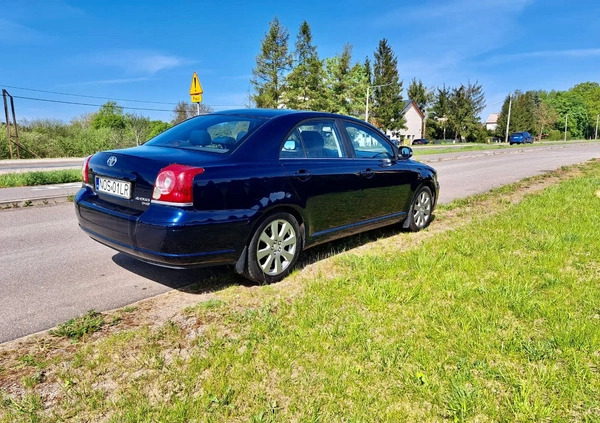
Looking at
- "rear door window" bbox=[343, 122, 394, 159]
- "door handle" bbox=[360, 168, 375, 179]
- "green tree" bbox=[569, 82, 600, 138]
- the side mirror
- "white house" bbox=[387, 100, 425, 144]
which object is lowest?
"door handle" bbox=[360, 168, 375, 179]

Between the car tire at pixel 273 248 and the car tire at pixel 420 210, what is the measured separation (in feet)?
7.84

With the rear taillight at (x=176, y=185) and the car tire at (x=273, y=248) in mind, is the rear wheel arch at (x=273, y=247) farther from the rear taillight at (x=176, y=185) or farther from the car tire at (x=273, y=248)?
the rear taillight at (x=176, y=185)

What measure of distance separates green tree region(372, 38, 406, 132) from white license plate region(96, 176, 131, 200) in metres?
64.3

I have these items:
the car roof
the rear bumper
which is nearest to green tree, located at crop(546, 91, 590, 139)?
the car roof

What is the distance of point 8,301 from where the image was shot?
3607 mm

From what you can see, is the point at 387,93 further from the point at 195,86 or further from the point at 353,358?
the point at 353,358

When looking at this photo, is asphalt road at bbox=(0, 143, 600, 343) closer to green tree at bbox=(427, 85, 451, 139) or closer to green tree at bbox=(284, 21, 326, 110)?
green tree at bbox=(284, 21, 326, 110)

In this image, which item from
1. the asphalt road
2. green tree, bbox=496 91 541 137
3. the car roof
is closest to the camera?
the asphalt road

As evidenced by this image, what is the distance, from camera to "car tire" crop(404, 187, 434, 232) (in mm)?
6004

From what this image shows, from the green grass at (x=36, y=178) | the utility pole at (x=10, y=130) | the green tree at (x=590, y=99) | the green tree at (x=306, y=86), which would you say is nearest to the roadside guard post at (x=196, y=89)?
the green grass at (x=36, y=178)

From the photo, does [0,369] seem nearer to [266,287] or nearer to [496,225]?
[266,287]

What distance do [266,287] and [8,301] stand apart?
2191mm

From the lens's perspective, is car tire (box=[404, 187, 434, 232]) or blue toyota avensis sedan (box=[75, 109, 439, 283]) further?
car tire (box=[404, 187, 434, 232])

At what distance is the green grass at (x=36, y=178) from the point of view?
1183 cm
